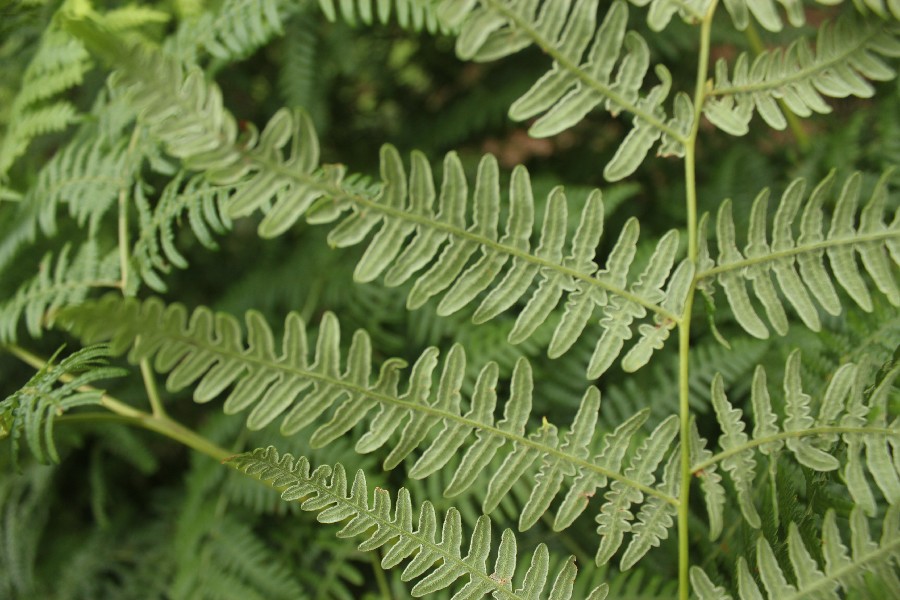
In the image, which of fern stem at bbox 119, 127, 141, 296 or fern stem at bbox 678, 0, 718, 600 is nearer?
fern stem at bbox 678, 0, 718, 600

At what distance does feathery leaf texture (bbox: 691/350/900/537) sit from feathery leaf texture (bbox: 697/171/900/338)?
5cm

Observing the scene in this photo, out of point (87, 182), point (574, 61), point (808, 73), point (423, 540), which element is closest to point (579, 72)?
point (574, 61)

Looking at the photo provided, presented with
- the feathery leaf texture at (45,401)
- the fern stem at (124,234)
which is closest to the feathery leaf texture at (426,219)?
the feathery leaf texture at (45,401)

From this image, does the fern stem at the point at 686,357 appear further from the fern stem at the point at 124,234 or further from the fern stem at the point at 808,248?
the fern stem at the point at 124,234

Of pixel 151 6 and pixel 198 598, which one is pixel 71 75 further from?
pixel 198 598

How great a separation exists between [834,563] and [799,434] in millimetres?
112

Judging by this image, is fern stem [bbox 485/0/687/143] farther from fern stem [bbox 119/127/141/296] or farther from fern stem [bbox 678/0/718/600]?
fern stem [bbox 119/127/141/296]

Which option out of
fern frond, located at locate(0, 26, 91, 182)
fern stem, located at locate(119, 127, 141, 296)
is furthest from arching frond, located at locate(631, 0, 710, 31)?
fern frond, located at locate(0, 26, 91, 182)

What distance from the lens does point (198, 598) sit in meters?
1.14

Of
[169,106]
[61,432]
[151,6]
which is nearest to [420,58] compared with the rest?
[151,6]

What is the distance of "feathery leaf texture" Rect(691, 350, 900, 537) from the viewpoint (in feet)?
2.09

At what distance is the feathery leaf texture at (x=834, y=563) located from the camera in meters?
0.60

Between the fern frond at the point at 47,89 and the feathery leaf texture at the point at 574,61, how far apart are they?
702mm

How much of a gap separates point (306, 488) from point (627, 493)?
297 mm
